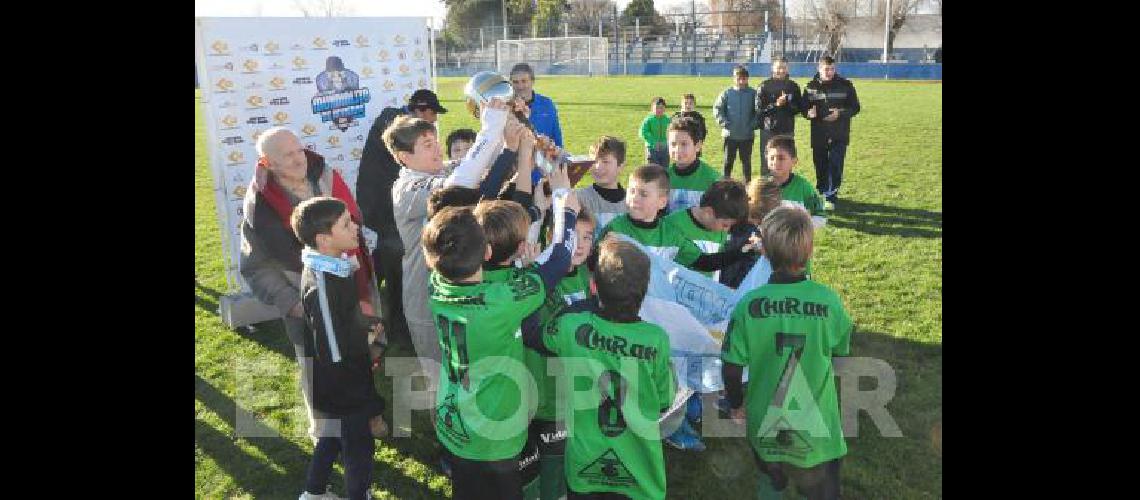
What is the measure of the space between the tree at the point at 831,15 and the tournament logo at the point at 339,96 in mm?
65768

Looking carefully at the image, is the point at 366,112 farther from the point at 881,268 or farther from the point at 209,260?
the point at 881,268

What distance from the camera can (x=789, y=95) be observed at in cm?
1120

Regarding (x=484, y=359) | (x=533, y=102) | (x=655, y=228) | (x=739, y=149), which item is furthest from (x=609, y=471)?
(x=739, y=149)

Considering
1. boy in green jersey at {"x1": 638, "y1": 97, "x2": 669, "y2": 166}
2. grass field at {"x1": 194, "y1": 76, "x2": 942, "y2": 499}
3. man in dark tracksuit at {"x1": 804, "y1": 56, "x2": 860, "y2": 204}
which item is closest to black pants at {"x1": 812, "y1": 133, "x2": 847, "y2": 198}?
man in dark tracksuit at {"x1": 804, "y1": 56, "x2": 860, "y2": 204}

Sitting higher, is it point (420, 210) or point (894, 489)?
point (420, 210)

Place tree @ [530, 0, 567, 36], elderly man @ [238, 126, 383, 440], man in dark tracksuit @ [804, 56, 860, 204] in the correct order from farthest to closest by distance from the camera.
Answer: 1. tree @ [530, 0, 567, 36]
2. man in dark tracksuit @ [804, 56, 860, 204]
3. elderly man @ [238, 126, 383, 440]

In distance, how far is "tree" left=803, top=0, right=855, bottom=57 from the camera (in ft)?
228

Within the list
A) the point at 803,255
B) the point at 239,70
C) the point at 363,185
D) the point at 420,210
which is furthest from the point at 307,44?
the point at 803,255

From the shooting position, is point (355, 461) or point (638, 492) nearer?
point (638, 492)

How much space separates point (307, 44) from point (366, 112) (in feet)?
3.47

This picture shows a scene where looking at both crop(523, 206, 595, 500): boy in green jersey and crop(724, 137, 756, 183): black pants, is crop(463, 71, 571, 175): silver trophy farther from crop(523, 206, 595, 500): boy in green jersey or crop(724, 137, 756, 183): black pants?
crop(724, 137, 756, 183): black pants

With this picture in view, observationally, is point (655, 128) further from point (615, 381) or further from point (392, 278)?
point (615, 381)

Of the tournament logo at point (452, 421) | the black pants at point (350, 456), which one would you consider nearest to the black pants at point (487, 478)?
the tournament logo at point (452, 421)

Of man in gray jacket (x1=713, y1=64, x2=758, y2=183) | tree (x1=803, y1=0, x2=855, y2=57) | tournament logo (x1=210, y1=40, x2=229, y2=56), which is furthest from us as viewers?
tree (x1=803, y1=0, x2=855, y2=57)
